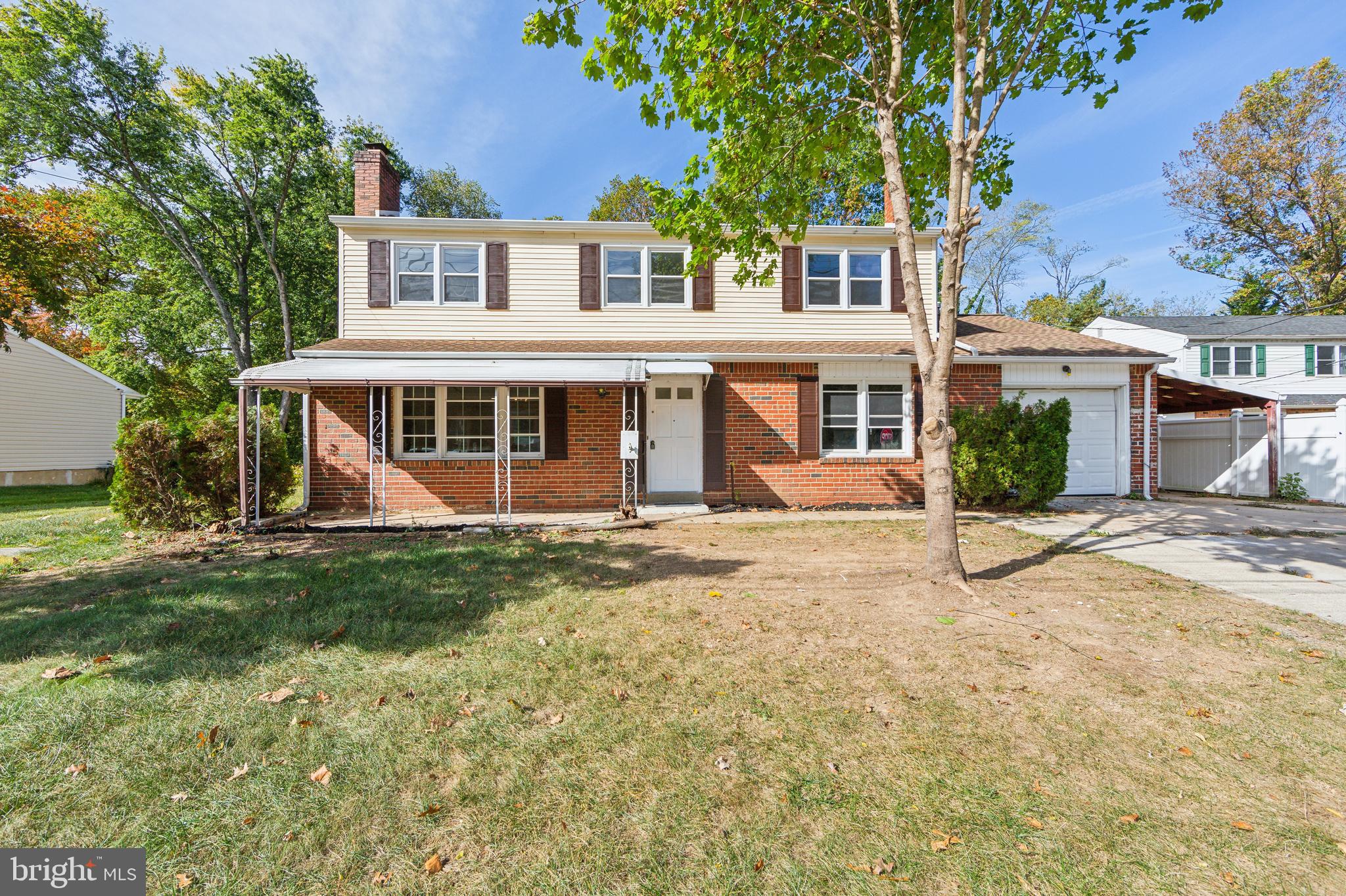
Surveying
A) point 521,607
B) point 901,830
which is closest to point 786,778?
point 901,830

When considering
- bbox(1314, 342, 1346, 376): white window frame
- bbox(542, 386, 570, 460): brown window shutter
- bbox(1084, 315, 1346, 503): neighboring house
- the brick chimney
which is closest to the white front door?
bbox(542, 386, 570, 460): brown window shutter

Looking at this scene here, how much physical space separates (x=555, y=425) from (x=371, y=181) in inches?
276

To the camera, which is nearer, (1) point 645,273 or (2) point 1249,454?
(1) point 645,273

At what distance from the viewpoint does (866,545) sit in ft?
23.9

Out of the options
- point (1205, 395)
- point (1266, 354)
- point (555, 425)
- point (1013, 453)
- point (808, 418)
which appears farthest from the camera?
point (1266, 354)

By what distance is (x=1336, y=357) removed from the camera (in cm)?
2111

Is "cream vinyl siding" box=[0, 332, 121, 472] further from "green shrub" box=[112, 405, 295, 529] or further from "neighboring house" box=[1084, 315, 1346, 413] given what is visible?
"neighboring house" box=[1084, 315, 1346, 413]

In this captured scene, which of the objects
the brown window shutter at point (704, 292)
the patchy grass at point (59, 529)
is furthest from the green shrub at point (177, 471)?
the brown window shutter at point (704, 292)

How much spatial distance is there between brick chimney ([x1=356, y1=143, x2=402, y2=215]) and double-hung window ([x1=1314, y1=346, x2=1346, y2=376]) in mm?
32530

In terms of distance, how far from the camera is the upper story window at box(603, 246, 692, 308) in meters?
11.6

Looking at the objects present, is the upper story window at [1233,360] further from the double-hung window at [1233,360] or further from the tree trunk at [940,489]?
the tree trunk at [940,489]

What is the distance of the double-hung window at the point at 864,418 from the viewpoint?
1103 centimetres

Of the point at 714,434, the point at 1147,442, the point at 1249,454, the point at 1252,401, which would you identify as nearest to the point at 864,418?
the point at 714,434

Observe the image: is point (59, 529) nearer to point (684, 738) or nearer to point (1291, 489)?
point (684, 738)
